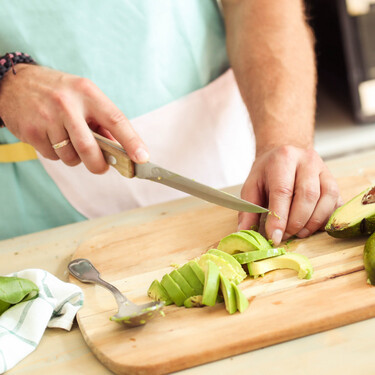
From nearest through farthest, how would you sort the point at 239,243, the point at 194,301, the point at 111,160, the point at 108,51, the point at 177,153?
the point at 194,301
the point at 239,243
the point at 111,160
the point at 108,51
the point at 177,153

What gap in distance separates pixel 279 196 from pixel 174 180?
0.67 ft

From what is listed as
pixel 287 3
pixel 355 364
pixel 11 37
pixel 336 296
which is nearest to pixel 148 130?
pixel 11 37

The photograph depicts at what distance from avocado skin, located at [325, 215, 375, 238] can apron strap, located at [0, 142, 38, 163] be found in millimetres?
785

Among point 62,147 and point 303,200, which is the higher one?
point 62,147

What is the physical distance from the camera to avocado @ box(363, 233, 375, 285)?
2.98 ft

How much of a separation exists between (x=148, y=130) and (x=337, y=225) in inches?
25.1

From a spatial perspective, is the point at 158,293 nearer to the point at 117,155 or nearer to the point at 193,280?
the point at 193,280

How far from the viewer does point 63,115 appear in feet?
3.70

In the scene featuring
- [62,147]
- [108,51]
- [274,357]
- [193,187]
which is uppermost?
[108,51]

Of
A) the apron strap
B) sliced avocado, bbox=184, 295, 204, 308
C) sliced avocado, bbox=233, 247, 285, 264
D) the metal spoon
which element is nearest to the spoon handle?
the metal spoon

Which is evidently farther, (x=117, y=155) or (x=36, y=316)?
(x=117, y=155)

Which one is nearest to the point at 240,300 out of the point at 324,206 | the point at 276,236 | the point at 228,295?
the point at 228,295

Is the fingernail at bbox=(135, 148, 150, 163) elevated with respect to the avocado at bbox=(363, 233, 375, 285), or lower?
elevated

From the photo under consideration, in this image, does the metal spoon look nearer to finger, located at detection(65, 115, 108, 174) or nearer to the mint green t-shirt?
finger, located at detection(65, 115, 108, 174)
